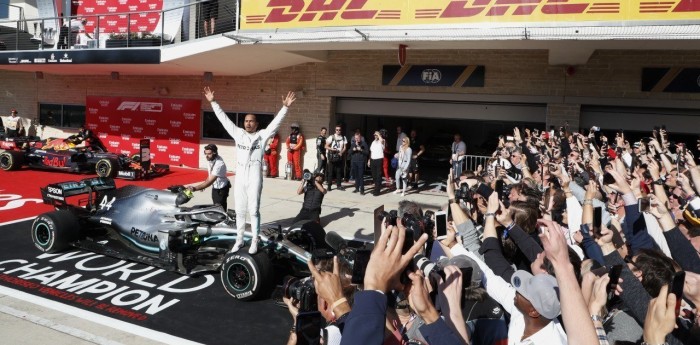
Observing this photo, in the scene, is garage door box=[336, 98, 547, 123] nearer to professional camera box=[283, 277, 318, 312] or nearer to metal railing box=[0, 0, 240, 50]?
metal railing box=[0, 0, 240, 50]

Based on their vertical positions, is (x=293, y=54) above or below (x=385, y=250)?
above

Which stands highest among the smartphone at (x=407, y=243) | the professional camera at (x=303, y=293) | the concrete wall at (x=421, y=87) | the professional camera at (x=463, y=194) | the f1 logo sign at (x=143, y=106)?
the concrete wall at (x=421, y=87)

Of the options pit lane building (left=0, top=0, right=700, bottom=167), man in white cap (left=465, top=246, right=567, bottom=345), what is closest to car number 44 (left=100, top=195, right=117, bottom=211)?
pit lane building (left=0, top=0, right=700, bottom=167)

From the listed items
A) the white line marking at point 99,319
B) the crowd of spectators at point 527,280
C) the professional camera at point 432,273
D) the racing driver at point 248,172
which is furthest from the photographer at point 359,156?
the professional camera at point 432,273

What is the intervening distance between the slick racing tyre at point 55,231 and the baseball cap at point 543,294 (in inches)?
256

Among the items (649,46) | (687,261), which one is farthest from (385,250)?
(649,46)

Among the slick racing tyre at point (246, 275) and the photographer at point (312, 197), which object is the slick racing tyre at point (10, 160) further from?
the slick racing tyre at point (246, 275)

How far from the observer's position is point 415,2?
33.5 feet

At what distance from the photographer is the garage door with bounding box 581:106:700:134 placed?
11898 millimetres

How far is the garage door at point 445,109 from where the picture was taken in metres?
13.1

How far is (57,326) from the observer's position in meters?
4.97

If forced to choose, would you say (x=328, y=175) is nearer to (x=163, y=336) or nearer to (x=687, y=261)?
(x=163, y=336)

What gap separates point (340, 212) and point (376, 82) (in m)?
4.75

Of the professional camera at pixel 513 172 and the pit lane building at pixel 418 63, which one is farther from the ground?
the pit lane building at pixel 418 63
